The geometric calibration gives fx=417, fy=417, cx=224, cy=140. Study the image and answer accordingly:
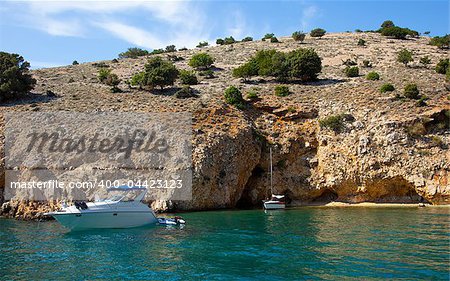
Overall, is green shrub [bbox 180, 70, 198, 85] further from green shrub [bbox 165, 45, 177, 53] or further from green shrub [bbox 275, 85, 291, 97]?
green shrub [bbox 165, 45, 177, 53]

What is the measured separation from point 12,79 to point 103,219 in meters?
30.8

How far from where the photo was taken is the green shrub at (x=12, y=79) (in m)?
50.1

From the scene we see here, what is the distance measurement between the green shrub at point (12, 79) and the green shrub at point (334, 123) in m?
36.5

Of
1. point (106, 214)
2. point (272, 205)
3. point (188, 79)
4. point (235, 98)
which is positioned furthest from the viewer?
point (188, 79)

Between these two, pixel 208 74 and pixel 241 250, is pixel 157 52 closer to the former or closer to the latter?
pixel 208 74

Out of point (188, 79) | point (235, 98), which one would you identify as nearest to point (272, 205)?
point (235, 98)

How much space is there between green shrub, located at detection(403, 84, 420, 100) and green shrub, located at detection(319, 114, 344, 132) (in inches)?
320

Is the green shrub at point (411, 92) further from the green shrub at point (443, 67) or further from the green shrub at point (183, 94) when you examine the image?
the green shrub at point (183, 94)

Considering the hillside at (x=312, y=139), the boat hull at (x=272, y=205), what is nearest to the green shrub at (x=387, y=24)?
the hillside at (x=312, y=139)

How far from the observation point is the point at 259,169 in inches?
1809

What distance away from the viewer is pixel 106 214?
94.4 feet

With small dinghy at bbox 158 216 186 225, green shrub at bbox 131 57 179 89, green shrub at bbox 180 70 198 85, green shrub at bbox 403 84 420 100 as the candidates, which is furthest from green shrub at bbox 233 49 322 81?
small dinghy at bbox 158 216 186 225

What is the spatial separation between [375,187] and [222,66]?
36486 millimetres

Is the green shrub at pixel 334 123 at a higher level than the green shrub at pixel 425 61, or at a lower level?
lower
